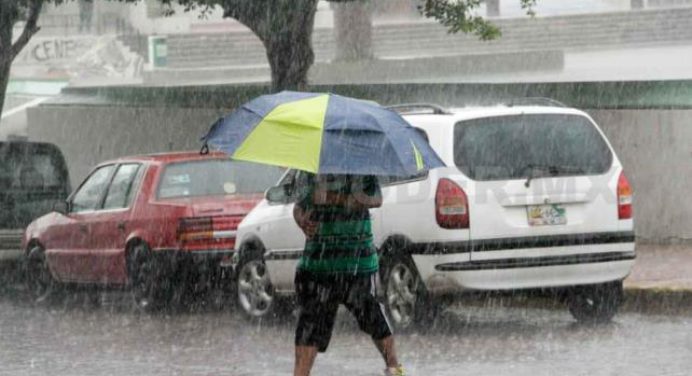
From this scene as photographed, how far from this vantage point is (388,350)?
980cm

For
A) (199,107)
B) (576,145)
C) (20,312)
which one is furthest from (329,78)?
(576,145)

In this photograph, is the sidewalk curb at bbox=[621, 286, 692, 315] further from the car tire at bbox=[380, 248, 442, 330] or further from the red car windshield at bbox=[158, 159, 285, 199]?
the red car windshield at bbox=[158, 159, 285, 199]

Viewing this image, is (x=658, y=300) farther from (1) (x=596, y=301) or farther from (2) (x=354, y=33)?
(2) (x=354, y=33)

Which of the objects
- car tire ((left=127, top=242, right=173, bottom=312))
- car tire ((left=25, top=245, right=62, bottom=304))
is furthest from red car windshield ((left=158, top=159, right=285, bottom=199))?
car tire ((left=25, top=245, right=62, bottom=304))

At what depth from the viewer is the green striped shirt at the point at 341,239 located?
972 centimetres

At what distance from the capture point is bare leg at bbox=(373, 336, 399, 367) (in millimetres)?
9789

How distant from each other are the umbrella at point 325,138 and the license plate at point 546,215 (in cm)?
291

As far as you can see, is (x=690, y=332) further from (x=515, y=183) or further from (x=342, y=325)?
(x=342, y=325)

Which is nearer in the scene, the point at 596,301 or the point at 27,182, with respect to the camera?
the point at 596,301

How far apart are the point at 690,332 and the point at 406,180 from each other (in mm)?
2383

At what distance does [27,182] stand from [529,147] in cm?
868

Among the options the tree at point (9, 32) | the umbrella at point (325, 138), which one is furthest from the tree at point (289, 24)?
the umbrella at point (325, 138)

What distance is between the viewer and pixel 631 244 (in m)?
13.1

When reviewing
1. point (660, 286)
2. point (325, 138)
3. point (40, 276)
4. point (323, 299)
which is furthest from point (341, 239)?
point (40, 276)
